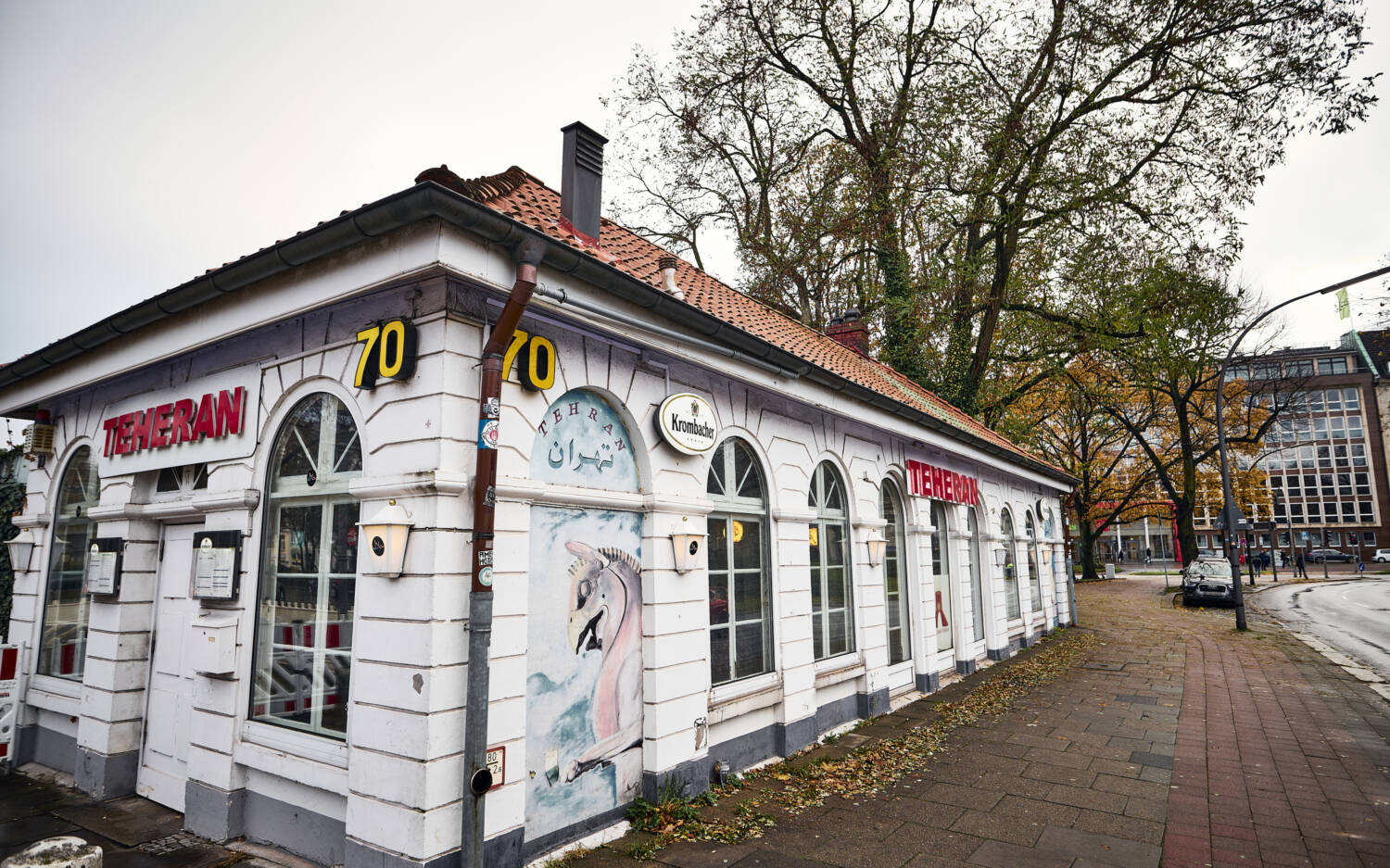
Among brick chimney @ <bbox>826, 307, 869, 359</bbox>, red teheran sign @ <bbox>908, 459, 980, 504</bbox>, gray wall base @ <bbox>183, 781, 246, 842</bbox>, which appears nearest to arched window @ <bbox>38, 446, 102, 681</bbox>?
gray wall base @ <bbox>183, 781, 246, 842</bbox>

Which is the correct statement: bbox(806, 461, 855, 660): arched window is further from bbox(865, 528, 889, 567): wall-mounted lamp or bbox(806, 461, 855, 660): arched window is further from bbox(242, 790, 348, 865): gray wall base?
bbox(242, 790, 348, 865): gray wall base

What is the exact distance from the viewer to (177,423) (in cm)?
583

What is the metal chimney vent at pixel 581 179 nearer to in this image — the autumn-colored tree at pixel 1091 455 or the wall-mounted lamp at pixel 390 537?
the wall-mounted lamp at pixel 390 537

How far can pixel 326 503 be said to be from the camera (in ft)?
15.9

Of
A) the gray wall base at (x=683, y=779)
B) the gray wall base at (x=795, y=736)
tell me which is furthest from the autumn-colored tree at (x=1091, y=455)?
the gray wall base at (x=683, y=779)

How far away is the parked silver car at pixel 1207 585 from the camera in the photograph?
22109 mm

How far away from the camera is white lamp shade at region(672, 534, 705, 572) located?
5.71 metres

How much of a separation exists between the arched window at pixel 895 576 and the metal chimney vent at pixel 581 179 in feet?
18.2

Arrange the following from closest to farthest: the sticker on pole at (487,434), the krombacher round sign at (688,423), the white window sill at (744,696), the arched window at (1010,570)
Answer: the sticker on pole at (487,434) → the krombacher round sign at (688,423) → the white window sill at (744,696) → the arched window at (1010,570)

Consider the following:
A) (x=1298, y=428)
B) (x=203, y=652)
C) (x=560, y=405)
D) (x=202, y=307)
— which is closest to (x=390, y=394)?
(x=560, y=405)

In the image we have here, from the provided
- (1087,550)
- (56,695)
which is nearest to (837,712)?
(56,695)

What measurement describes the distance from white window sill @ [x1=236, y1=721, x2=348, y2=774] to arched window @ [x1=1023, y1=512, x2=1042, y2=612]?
14.9m

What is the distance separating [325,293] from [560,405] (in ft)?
5.45

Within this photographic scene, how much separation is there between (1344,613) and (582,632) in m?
25.6
